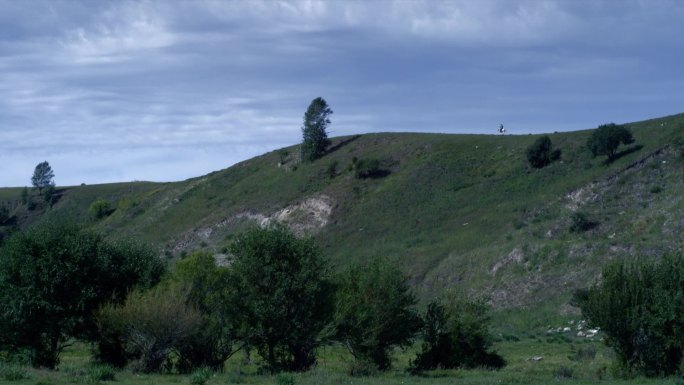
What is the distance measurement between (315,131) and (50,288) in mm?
75760

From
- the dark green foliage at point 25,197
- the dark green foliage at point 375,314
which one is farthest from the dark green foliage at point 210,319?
the dark green foliage at point 25,197

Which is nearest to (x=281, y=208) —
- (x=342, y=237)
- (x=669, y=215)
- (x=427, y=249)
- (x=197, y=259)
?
(x=342, y=237)

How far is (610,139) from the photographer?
245 ft

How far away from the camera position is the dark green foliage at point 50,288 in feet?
108

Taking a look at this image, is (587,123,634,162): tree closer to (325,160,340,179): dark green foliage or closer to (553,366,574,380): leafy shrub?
(325,160,340,179): dark green foliage

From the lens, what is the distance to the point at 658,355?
101 ft

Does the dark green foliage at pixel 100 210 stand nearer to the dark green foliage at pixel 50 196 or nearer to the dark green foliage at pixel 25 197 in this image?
the dark green foliage at pixel 50 196

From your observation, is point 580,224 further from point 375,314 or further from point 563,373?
point 375,314

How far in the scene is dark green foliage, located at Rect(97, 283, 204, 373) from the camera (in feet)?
103

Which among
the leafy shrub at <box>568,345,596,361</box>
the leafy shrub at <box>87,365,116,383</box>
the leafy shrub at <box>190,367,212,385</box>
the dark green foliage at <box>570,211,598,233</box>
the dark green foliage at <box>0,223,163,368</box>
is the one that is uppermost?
the dark green foliage at <box>570,211,598,233</box>

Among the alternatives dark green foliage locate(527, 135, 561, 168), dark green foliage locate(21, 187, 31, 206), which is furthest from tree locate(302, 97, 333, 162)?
dark green foliage locate(21, 187, 31, 206)

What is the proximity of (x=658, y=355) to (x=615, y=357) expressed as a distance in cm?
263

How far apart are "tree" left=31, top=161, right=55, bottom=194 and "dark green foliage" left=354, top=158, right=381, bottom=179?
87.8 m

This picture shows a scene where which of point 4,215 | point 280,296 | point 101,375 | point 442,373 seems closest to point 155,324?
point 280,296
